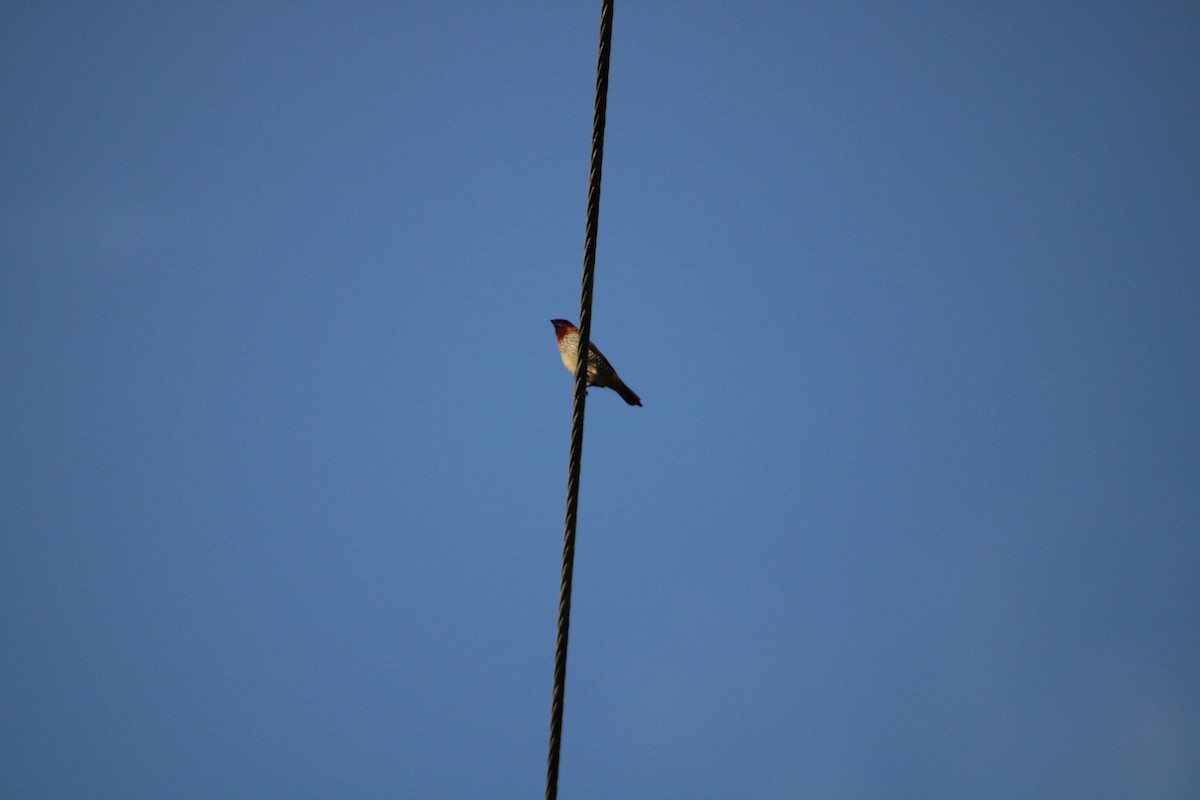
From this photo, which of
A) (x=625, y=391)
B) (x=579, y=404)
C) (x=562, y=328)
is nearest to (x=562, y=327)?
(x=562, y=328)

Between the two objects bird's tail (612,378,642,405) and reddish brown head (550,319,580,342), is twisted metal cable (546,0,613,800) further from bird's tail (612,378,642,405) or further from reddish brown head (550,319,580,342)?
reddish brown head (550,319,580,342)

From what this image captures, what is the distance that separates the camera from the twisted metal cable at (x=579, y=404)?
3146mm

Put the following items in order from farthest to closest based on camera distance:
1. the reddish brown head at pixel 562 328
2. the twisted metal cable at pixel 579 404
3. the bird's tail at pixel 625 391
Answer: the reddish brown head at pixel 562 328, the bird's tail at pixel 625 391, the twisted metal cable at pixel 579 404

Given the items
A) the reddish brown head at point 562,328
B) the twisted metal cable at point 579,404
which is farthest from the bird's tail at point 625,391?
the twisted metal cable at point 579,404

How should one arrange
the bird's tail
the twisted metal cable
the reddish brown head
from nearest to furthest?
the twisted metal cable → the bird's tail → the reddish brown head

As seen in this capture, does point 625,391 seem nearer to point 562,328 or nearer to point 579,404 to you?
point 562,328

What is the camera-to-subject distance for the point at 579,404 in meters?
3.29

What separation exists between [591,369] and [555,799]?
6.87m

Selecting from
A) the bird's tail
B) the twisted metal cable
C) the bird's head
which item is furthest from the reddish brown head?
the twisted metal cable

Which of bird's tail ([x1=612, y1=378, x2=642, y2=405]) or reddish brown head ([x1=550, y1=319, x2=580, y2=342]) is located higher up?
reddish brown head ([x1=550, y1=319, x2=580, y2=342])

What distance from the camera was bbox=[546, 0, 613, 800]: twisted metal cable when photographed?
315cm

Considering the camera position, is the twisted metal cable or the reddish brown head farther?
the reddish brown head

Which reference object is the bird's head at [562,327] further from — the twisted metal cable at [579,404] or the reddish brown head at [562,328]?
the twisted metal cable at [579,404]

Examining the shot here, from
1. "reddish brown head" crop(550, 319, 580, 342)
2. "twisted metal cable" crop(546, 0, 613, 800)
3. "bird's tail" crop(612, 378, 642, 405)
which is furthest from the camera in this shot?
"reddish brown head" crop(550, 319, 580, 342)
